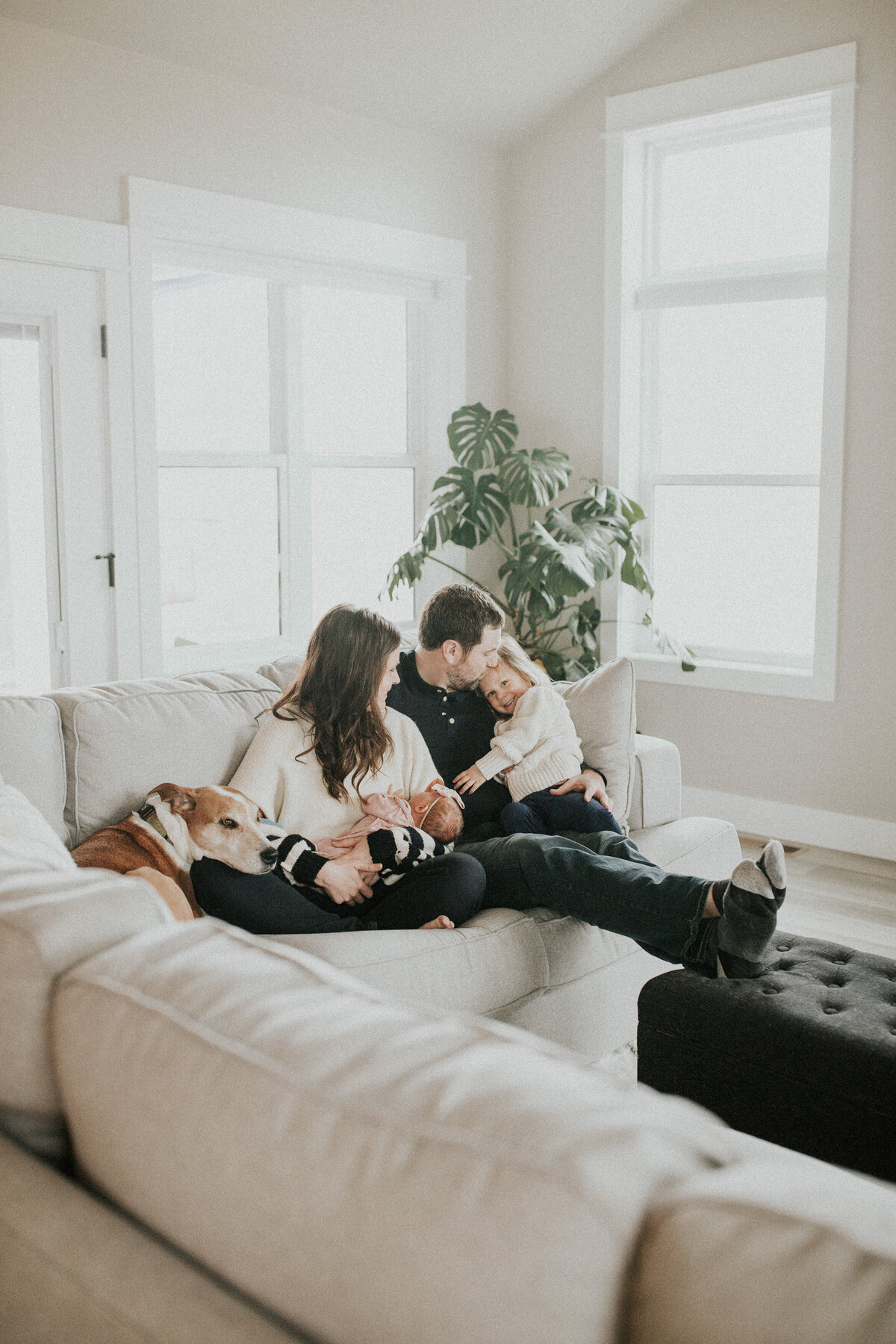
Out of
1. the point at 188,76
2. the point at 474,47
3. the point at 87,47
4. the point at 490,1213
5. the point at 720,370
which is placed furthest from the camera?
the point at 720,370

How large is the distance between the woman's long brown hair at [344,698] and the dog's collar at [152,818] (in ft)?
1.10

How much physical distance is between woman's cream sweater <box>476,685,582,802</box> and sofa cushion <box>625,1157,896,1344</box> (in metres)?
2.10

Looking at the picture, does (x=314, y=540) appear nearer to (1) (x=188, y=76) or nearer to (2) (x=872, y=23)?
(1) (x=188, y=76)

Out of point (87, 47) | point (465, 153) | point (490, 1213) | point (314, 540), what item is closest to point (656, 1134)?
point (490, 1213)

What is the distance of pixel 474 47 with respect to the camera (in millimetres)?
4039

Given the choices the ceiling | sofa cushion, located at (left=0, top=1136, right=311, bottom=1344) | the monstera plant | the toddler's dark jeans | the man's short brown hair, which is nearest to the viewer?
sofa cushion, located at (left=0, top=1136, right=311, bottom=1344)

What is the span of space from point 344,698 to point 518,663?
2.07ft

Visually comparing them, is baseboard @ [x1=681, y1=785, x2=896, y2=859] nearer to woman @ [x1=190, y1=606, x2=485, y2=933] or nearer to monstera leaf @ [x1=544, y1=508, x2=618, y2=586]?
monstera leaf @ [x1=544, y1=508, x2=618, y2=586]

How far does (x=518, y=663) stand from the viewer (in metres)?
2.88

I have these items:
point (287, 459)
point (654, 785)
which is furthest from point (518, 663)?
point (287, 459)

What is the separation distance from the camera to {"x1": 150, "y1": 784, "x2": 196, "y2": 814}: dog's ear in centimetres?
220

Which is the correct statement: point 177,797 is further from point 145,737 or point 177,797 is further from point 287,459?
point 287,459

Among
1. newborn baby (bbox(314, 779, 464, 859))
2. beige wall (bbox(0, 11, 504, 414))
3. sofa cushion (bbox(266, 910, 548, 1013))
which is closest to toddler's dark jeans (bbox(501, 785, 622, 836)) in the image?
newborn baby (bbox(314, 779, 464, 859))

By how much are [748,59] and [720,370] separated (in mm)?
1076
